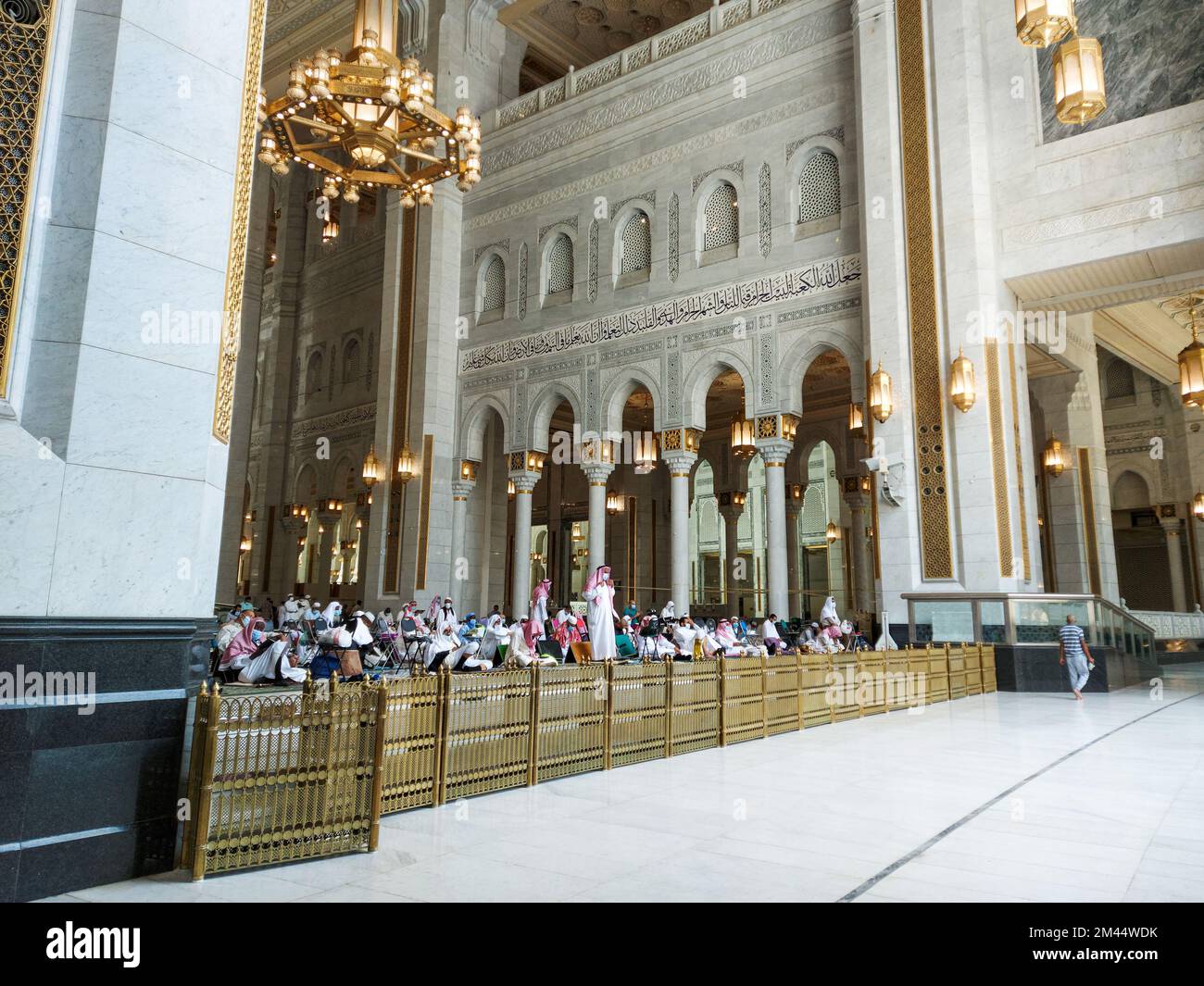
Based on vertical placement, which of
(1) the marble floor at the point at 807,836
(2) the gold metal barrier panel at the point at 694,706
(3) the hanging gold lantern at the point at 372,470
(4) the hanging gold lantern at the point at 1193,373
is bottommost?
(1) the marble floor at the point at 807,836

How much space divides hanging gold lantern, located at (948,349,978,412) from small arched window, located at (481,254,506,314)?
29.5ft

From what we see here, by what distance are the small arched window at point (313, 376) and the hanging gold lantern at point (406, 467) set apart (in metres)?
6.50

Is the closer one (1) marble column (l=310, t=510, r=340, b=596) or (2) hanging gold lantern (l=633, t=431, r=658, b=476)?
(2) hanging gold lantern (l=633, t=431, r=658, b=476)

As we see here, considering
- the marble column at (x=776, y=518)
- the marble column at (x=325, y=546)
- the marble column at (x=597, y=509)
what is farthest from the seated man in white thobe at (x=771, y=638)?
the marble column at (x=325, y=546)

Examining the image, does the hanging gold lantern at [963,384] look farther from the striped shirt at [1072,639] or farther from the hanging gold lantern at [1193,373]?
the hanging gold lantern at [1193,373]

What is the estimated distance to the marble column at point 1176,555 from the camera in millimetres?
17594

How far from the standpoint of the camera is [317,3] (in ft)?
61.8

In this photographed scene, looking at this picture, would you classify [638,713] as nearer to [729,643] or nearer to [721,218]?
[729,643]

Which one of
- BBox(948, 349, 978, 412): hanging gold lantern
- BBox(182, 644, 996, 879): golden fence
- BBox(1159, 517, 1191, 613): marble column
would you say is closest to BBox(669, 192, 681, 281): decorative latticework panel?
BBox(948, 349, 978, 412): hanging gold lantern

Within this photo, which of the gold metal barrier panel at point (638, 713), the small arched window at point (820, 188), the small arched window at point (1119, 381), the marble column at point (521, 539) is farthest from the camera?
the small arched window at point (1119, 381)

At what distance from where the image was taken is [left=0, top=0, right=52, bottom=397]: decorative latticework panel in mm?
2789

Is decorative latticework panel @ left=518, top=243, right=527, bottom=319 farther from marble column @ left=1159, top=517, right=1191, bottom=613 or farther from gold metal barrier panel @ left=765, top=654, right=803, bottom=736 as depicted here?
→ marble column @ left=1159, top=517, right=1191, bottom=613

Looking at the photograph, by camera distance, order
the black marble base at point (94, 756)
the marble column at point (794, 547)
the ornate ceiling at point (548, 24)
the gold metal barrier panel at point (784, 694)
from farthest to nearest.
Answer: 1. the marble column at point (794, 547)
2. the ornate ceiling at point (548, 24)
3. the gold metal barrier panel at point (784, 694)
4. the black marble base at point (94, 756)

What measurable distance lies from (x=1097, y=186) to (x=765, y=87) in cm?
529
